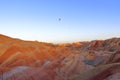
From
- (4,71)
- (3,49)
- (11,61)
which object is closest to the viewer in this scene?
(4,71)

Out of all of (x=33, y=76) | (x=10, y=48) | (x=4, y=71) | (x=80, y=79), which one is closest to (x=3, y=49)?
(x=10, y=48)

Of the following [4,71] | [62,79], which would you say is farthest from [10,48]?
[62,79]

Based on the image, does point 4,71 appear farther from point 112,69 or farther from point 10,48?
point 10,48

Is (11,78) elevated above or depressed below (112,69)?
below

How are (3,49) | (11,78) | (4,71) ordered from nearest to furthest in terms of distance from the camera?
1. (11,78)
2. (4,71)
3. (3,49)

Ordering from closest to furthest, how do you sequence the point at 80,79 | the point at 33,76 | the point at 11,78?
the point at 80,79
the point at 11,78
the point at 33,76

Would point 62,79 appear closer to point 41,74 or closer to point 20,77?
point 41,74

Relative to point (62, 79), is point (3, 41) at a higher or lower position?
higher

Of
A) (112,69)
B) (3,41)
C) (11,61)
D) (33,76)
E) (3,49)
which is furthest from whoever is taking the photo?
(3,41)

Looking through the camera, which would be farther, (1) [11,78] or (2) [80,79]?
(1) [11,78]
